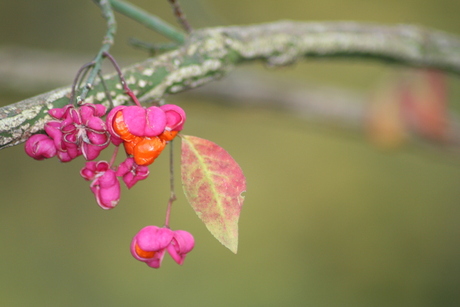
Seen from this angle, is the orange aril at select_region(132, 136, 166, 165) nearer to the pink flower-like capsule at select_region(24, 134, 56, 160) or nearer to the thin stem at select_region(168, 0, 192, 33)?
the pink flower-like capsule at select_region(24, 134, 56, 160)

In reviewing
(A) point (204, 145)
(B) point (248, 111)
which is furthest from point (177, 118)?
(B) point (248, 111)

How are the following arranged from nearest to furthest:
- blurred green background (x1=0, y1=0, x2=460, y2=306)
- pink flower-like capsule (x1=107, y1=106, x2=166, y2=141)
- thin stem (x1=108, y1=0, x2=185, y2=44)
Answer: pink flower-like capsule (x1=107, y1=106, x2=166, y2=141) < thin stem (x1=108, y1=0, x2=185, y2=44) < blurred green background (x1=0, y1=0, x2=460, y2=306)

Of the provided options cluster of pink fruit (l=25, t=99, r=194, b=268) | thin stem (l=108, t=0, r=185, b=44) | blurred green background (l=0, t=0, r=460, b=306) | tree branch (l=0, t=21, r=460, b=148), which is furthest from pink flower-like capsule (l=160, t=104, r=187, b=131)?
blurred green background (l=0, t=0, r=460, b=306)

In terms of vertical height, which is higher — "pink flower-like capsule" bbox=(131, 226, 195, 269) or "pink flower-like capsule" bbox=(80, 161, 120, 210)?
"pink flower-like capsule" bbox=(80, 161, 120, 210)

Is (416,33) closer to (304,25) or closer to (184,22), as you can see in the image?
(304,25)

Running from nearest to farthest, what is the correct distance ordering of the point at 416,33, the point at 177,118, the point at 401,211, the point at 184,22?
the point at 177,118, the point at 184,22, the point at 416,33, the point at 401,211

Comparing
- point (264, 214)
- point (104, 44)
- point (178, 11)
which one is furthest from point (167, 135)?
point (264, 214)

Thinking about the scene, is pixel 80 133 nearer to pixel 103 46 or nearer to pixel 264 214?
pixel 103 46
